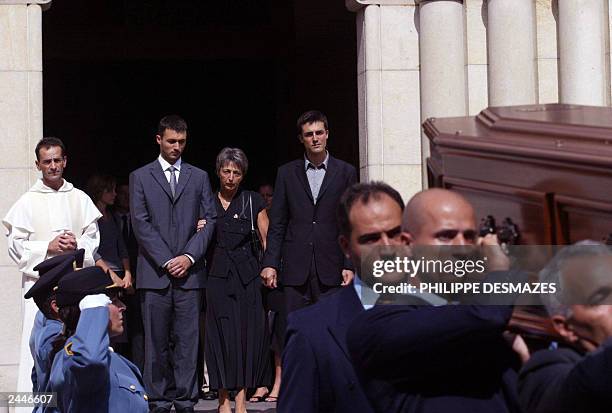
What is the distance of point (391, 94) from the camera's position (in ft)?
32.2

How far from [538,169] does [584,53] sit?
6702 mm

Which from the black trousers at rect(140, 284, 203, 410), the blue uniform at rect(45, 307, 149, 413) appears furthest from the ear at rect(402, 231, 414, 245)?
the black trousers at rect(140, 284, 203, 410)

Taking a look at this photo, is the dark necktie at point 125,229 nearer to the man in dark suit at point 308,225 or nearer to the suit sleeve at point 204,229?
the suit sleeve at point 204,229

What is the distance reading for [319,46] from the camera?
52.2ft

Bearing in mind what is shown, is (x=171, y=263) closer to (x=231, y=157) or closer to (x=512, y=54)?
(x=231, y=157)

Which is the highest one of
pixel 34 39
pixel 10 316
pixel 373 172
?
pixel 34 39

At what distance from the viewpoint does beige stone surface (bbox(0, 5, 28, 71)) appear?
9562 millimetres

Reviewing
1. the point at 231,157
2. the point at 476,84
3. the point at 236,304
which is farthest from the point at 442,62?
the point at 236,304

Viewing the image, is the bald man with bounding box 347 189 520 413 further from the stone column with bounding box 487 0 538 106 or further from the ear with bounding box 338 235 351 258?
the stone column with bounding box 487 0 538 106

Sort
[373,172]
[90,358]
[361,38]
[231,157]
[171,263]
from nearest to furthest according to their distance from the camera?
[90,358] → [171,263] → [231,157] → [373,172] → [361,38]

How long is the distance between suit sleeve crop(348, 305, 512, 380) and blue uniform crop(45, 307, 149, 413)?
1885mm

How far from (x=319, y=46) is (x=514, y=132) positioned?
12875mm

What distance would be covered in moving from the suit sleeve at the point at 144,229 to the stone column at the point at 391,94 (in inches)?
76.6

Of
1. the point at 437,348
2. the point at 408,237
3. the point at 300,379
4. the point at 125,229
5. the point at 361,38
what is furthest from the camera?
the point at 125,229
